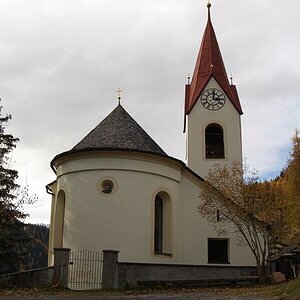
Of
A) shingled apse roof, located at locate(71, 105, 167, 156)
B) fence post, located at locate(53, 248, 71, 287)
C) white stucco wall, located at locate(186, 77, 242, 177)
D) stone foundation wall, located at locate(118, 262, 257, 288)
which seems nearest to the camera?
fence post, located at locate(53, 248, 71, 287)

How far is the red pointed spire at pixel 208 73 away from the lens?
3200 centimetres

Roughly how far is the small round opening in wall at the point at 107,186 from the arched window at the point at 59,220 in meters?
2.71

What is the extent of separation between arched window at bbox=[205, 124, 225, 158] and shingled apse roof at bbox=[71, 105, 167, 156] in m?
6.53

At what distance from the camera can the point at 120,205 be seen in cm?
2231

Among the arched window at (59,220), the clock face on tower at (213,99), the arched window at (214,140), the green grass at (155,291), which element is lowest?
the green grass at (155,291)

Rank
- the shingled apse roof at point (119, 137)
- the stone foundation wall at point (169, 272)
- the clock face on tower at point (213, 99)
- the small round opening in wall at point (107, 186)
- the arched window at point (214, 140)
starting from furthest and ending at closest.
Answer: the clock face on tower at point (213, 99), the arched window at point (214, 140), the shingled apse roof at point (119, 137), the small round opening in wall at point (107, 186), the stone foundation wall at point (169, 272)

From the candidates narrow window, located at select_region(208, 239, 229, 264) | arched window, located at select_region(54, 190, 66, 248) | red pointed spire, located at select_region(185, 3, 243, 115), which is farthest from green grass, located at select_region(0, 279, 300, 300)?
red pointed spire, located at select_region(185, 3, 243, 115)

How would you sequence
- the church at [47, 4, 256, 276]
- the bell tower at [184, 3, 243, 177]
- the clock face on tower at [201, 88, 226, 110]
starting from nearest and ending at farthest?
the church at [47, 4, 256, 276], the bell tower at [184, 3, 243, 177], the clock face on tower at [201, 88, 226, 110]

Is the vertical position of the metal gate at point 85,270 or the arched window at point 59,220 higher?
the arched window at point 59,220

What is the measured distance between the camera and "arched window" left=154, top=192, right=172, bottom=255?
23594 millimetres

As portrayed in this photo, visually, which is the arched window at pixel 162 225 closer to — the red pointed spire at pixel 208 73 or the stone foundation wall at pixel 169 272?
the stone foundation wall at pixel 169 272

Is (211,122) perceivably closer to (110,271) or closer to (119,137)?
(119,137)

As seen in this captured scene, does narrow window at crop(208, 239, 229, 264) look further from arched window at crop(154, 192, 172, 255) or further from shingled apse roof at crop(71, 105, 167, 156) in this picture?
shingled apse roof at crop(71, 105, 167, 156)

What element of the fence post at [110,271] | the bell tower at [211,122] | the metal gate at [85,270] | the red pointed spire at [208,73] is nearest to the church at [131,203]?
the metal gate at [85,270]
